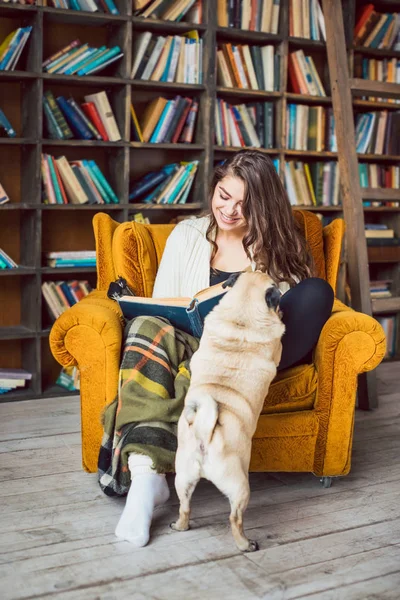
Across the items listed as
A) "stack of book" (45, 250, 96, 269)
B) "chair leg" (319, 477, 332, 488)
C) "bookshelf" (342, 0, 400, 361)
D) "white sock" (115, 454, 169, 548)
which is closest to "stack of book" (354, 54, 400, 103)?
"bookshelf" (342, 0, 400, 361)

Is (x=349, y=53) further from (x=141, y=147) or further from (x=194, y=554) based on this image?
(x=194, y=554)

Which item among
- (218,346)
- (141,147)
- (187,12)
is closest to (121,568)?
(218,346)

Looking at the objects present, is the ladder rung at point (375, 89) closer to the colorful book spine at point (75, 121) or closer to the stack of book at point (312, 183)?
the stack of book at point (312, 183)

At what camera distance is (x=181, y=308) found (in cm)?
219

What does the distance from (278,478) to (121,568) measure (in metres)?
0.82

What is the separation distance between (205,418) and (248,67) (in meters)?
2.54

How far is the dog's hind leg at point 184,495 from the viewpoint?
5.73ft

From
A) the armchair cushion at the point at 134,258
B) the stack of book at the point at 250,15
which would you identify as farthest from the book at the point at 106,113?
the armchair cushion at the point at 134,258

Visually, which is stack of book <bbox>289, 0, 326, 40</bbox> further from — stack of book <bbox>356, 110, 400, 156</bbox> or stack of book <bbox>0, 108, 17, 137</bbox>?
stack of book <bbox>0, 108, 17, 137</bbox>

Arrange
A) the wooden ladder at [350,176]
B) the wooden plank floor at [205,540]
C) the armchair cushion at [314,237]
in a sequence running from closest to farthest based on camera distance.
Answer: the wooden plank floor at [205,540], the armchair cushion at [314,237], the wooden ladder at [350,176]

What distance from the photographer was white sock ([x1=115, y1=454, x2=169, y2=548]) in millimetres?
1831

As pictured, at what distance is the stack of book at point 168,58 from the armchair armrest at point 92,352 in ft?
5.62

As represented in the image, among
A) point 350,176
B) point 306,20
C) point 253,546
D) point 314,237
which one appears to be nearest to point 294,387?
point 253,546

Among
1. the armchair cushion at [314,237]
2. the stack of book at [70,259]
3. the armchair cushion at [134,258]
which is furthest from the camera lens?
the stack of book at [70,259]
